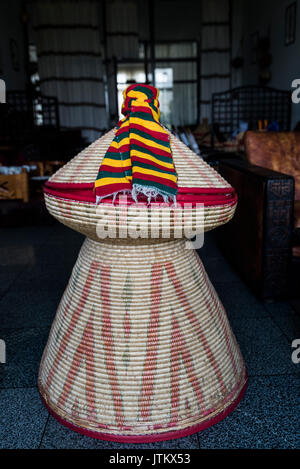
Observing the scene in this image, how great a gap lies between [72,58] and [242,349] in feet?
27.0

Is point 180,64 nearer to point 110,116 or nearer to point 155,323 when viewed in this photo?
point 110,116

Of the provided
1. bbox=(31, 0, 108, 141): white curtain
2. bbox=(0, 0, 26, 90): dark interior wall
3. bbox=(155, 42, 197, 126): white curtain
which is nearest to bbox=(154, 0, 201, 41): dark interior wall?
bbox=(155, 42, 197, 126): white curtain

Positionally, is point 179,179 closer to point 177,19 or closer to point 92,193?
point 92,193

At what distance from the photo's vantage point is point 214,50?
859cm

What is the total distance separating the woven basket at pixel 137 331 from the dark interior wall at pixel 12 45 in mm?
6639

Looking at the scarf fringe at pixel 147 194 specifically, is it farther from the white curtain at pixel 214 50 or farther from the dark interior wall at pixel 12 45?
the white curtain at pixel 214 50

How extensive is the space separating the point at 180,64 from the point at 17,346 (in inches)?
375

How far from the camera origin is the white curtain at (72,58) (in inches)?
320

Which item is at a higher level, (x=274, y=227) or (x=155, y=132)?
(x=155, y=132)

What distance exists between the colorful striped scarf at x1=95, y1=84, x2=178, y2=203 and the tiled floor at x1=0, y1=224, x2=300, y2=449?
66 centimetres

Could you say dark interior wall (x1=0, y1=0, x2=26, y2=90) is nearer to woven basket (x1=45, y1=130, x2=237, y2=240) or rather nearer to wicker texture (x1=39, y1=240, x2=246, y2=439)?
woven basket (x1=45, y1=130, x2=237, y2=240)

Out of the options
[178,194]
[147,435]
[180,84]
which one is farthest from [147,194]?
[180,84]

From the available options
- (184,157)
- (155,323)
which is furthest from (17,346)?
(184,157)
